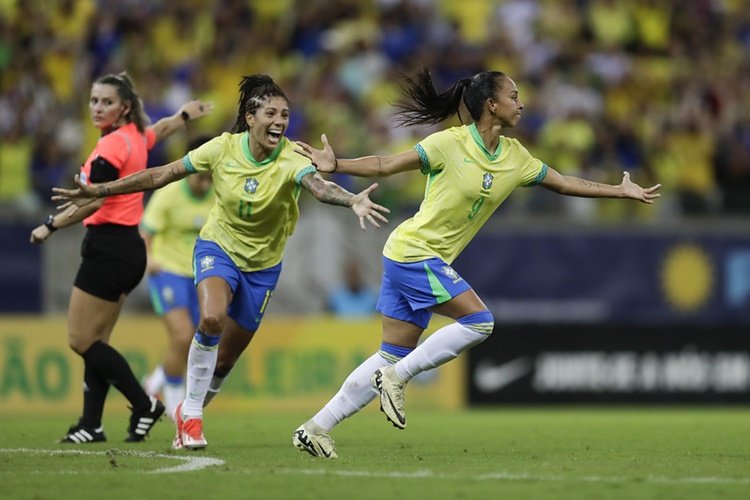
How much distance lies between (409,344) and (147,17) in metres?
10.9

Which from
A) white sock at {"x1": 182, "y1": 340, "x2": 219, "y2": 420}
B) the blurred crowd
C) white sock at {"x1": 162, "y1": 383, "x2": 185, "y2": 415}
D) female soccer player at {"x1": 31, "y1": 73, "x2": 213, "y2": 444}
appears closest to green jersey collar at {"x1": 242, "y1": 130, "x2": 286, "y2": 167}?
female soccer player at {"x1": 31, "y1": 73, "x2": 213, "y2": 444}

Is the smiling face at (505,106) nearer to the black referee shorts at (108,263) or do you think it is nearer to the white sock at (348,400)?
the white sock at (348,400)

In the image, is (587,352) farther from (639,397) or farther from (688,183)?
(688,183)

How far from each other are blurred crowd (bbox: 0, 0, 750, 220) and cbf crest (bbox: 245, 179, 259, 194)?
23.8 feet

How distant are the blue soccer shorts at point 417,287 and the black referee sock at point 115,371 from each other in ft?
7.01

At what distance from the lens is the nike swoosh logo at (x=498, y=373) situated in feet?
49.3

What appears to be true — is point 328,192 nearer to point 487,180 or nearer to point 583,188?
point 487,180

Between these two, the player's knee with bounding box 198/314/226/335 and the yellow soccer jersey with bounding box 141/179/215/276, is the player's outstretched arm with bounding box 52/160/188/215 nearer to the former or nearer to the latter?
the player's knee with bounding box 198/314/226/335

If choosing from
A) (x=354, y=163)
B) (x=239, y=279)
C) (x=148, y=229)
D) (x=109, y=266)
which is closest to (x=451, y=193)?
(x=354, y=163)

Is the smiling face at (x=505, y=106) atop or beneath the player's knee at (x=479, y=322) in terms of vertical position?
atop

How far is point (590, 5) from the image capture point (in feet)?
Answer: 63.0

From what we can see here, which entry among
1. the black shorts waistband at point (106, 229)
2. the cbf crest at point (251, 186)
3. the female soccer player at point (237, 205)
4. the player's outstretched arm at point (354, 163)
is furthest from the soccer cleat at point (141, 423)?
the player's outstretched arm at point (354, 163)

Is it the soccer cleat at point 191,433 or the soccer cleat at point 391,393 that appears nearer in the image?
the soccer cleat at point 391,393

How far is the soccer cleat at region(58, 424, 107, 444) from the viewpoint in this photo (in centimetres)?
880
